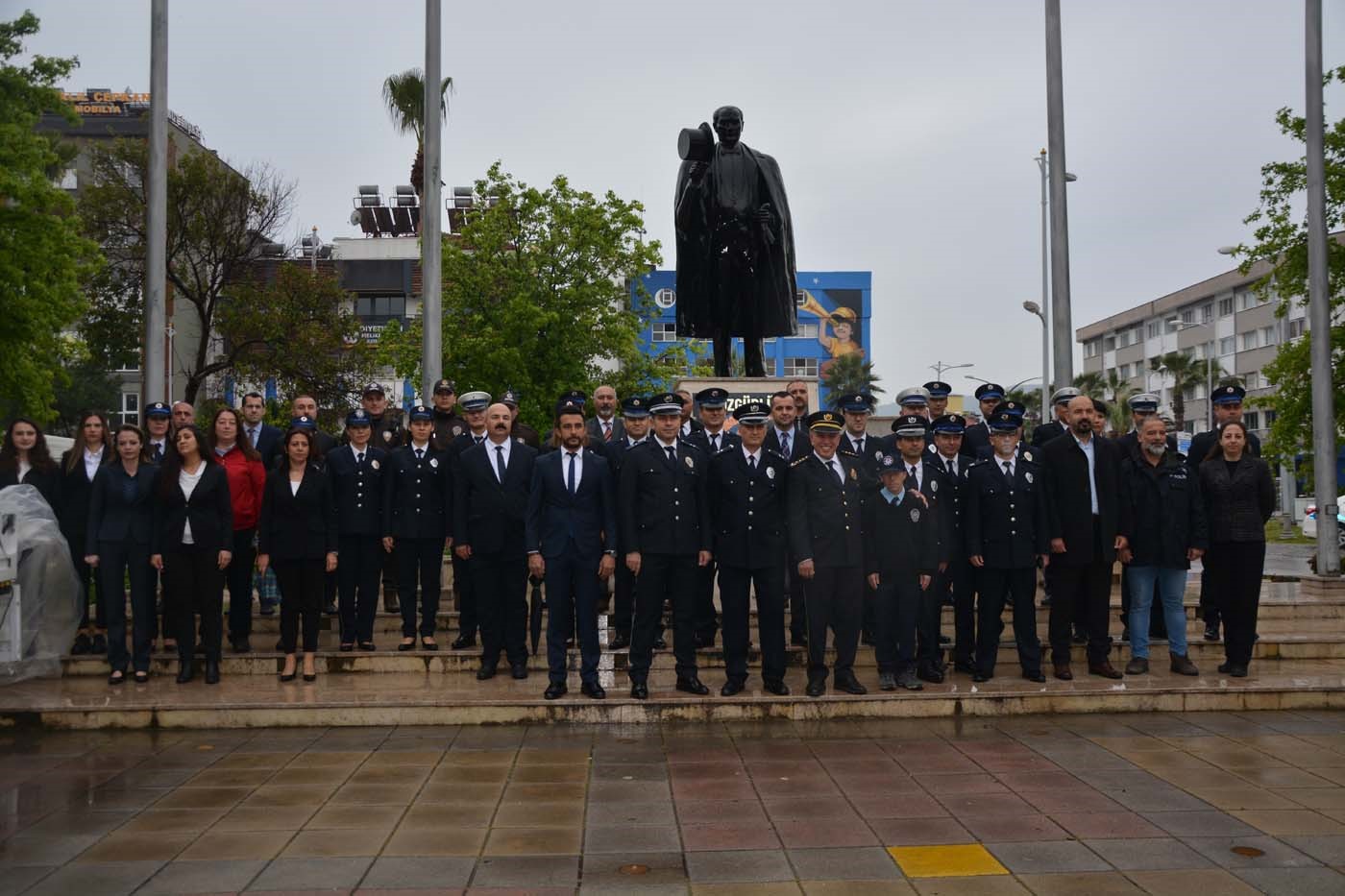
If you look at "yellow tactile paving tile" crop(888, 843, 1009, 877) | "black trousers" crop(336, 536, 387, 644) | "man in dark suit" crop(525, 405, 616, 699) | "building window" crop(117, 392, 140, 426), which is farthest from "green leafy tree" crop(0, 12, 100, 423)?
"building window" crop(117, 392, 140, 426)

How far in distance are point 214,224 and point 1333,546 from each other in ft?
90.7

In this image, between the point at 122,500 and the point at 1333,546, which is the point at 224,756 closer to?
the point at 122,500

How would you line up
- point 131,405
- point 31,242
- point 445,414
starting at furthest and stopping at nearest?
point 131,405, point 31,242, point 445,414

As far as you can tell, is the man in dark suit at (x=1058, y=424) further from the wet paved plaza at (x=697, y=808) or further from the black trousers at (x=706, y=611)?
the black trousers at (x=706, y=611)

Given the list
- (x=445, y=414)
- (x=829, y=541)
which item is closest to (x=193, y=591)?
(x=445, y=414)

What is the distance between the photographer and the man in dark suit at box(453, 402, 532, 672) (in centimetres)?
879

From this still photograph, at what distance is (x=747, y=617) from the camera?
8383 millimetres

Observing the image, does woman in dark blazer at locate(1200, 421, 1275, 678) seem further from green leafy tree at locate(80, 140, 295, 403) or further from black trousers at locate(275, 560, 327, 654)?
green leafy tree at locate(80, 140, 295, 403)

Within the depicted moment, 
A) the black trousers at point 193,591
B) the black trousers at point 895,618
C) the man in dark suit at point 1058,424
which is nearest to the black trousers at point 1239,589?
the man in dark suit at point 1058,424

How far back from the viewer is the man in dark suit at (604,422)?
1036 cm

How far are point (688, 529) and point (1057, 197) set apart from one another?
728 centimetres

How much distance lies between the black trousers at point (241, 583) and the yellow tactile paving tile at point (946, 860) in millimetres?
6178

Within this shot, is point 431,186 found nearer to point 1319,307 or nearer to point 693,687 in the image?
point 693,687

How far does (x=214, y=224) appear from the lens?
107ft
